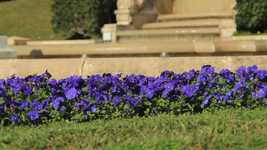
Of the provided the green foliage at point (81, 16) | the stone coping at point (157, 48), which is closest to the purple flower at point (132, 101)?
the stone coping at point (157, 48)

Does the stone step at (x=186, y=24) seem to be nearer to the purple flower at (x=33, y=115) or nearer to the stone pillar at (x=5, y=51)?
the stone pillar at (x=5, y=51)

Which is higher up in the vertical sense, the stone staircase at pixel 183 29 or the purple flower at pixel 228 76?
the stone staircase at pixel 183 29

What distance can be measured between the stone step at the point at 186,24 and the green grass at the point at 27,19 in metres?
4.70

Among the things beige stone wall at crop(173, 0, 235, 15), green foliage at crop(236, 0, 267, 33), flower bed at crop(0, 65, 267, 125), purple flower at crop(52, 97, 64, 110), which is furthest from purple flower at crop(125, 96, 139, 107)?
beige stone wall at crop(173, 0, 235, 15)

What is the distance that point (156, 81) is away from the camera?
6199 millimetres

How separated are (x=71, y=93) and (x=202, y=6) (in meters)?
11.4

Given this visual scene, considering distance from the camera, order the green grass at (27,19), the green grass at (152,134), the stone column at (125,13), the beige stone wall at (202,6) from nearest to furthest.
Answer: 1. the green grass at (152,134)
2. the stone column at (125,13)
3. the beige stone wall at (202,6)
4. the green grass at (27,19)

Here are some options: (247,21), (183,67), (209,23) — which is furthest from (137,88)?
(209,23)

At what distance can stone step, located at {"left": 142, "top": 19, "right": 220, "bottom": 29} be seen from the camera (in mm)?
14555

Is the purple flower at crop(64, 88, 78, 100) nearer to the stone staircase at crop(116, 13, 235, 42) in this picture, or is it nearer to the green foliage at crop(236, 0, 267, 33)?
the stone staircase at crop(116, 13, 235, 42)

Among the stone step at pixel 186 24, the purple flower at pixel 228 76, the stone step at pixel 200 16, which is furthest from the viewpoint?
the stone step at pixel 200 16

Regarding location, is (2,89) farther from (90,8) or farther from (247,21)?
(90,8)

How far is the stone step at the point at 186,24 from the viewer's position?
14555 mm

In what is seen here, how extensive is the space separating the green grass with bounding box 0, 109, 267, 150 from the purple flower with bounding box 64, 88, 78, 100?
0.93ft
